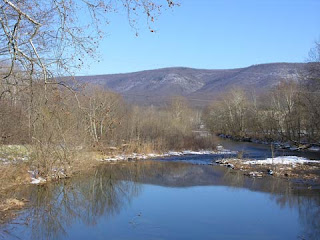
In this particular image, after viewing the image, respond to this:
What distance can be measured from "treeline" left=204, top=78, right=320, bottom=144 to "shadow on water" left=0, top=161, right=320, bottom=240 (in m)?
14.7

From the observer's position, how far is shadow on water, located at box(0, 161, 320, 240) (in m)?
10.6

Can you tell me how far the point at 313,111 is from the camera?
32.1 meters

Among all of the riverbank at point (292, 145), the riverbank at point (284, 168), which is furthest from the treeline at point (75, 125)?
the riverbank at point (284, 168)

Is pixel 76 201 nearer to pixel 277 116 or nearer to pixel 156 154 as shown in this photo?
pixel 156 154

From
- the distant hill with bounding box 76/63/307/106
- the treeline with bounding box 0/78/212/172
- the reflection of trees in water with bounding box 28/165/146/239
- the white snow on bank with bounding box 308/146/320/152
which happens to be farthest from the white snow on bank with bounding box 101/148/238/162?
the distant hill with bounding box 76/63/307/106

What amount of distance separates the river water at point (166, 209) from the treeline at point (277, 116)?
16779 millimetres

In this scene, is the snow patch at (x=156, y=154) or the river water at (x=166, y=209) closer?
the river water at (x=166, y=209)

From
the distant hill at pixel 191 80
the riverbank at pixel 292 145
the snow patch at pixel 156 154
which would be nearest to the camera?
the snow patch at pixel 156 154

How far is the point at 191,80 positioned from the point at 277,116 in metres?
124

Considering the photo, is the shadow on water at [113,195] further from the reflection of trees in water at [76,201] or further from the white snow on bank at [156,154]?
the white snow on bank at [156,154]

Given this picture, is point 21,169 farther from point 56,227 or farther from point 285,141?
point 285,141

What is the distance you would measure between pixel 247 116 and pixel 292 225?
1608 inches

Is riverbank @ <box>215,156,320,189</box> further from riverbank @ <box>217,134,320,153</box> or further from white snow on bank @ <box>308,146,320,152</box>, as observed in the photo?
riverbank @ <box>217,134,320,153</box>

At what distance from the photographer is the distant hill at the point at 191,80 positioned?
136250mm
